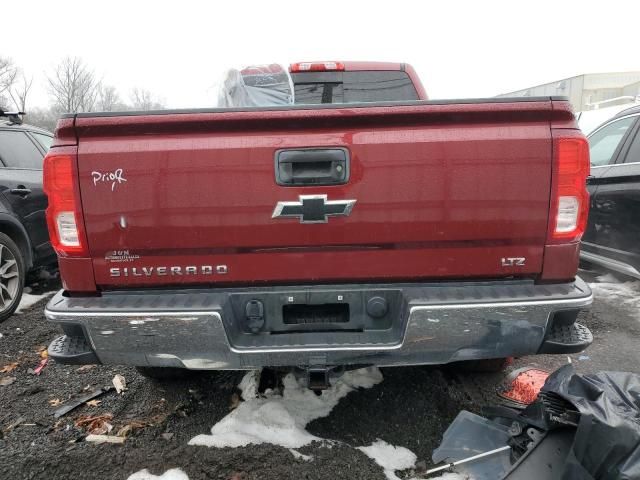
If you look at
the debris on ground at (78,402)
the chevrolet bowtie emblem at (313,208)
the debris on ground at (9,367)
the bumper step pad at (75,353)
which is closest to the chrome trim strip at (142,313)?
the bumper step pad at (75,353)

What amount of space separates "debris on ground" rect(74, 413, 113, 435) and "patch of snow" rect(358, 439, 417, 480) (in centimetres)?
150

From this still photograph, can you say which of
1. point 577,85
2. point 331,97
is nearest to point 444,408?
point 331,97

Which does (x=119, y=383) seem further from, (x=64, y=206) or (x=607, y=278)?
(x=607, y=278)

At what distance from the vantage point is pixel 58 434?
2.61 meters

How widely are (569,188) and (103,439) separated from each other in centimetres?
272

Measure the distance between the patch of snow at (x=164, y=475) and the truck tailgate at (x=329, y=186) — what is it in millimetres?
1110

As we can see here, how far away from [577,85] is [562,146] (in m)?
24.4

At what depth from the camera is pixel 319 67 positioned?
3.69 meters

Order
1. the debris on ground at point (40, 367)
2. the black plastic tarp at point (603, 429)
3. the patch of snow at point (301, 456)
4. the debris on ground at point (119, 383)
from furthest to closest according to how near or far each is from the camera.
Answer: the debris on ground at point (40, 367)
the debris on ground at point (119, 383)
the patch of snow at point (301, 456)
the black plastic tarp at point (603, 429)

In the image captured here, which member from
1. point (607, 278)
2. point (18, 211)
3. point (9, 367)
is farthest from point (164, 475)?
point (607, 278)

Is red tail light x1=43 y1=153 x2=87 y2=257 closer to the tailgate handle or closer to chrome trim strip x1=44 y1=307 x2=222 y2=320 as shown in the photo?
chrome trim strip x1=44 y1=307 x2=222 y2=320

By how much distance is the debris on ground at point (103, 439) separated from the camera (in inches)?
98.3

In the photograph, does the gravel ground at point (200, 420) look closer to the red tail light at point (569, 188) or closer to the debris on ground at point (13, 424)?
the debris on ground at point (13, 424)

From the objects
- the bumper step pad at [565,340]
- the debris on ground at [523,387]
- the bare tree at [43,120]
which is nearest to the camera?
the bumper step pad at [565,340]
